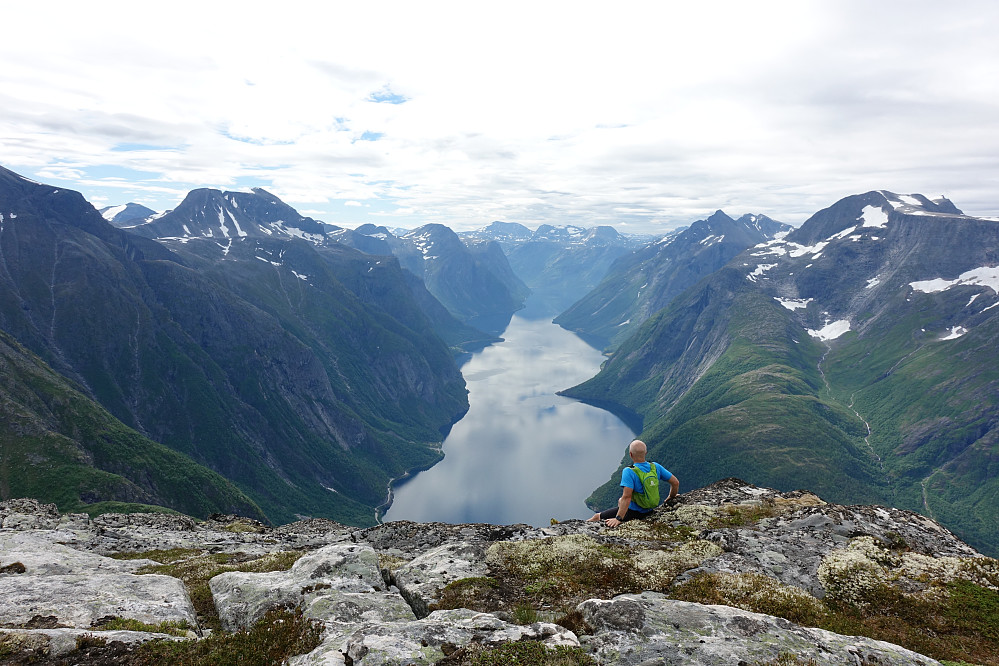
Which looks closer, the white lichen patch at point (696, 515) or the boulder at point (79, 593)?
the boulder at point (79, 593)

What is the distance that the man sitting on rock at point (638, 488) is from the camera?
23359 mm

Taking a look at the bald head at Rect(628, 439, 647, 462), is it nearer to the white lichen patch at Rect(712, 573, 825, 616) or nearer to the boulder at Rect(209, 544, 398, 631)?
the white lichen patch at Rect(712, 573, 825, 616)

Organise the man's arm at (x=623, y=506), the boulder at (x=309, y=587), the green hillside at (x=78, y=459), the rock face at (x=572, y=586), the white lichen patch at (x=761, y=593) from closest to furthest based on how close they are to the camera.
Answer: the rock face at (x=572, y=586) → the white lichen patch at (x=761, y=593) → the boulder at (x=309, y=587) → the man's arm at (x=623, y=506) → the green hillside at (x=78, y=459)

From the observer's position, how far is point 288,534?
36531mm

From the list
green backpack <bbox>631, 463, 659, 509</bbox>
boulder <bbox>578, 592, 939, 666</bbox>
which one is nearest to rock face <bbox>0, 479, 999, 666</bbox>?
boulder <bbox>578, 592, 939, 666</bbox>

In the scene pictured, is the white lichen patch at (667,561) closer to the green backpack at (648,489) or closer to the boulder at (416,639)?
the green backpack at (648,489)

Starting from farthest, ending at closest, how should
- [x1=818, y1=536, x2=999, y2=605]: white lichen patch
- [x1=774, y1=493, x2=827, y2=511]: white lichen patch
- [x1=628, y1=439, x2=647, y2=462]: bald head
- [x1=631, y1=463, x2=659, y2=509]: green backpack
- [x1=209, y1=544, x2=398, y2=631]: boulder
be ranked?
[x1=774, y1=493, x2=827, y2=511]: white lichen patch → [x1=631, y1=463, x2=659, y2=509]: green backpack → [x1=628, y1=439, x2=647, y2=462]: bald head → [x1=818, y1=536, x2=999, y2=605]: white lichen patch → [x1=209, y1=544, x2=398, y2=631]: boulder

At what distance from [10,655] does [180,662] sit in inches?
159

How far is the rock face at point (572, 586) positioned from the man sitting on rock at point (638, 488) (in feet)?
2.49

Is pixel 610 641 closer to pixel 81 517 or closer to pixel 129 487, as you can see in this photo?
pixel 81 517

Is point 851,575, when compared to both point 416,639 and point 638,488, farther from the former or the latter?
point 416,639

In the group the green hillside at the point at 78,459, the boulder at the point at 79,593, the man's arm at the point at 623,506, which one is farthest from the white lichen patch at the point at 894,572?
the green hillside at the point at 78,459

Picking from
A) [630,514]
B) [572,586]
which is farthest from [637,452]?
[572,586]

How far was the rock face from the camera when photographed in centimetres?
1286
